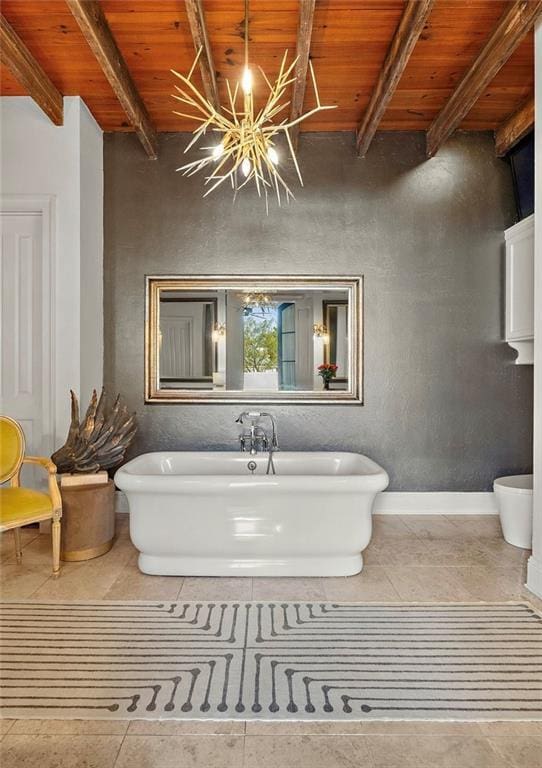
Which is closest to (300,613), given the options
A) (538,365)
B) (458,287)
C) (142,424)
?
(538,365)

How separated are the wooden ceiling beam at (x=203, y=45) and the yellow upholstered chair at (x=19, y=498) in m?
2.38

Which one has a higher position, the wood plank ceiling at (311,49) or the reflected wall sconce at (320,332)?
the wood plank ceiling at (311,49)

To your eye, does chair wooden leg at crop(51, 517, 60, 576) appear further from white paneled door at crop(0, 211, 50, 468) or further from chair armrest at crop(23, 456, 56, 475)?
white paneled door at crop(0, 211, 50, 468)

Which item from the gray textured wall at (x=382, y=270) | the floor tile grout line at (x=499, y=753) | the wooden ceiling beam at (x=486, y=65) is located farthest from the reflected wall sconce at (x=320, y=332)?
the floor tile grout line at (x=499, y=753)

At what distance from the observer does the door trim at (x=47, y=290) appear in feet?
11.4

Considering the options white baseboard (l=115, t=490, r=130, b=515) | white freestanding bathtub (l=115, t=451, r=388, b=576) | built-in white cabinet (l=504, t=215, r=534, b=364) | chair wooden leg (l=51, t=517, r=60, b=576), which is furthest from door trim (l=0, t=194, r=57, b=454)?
built-in white cabinet (l=504, t=215, r=534, b=364)

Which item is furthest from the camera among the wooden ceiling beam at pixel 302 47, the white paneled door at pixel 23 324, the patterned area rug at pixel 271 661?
the white paneled door at pixel 23 324

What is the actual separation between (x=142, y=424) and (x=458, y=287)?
9.02 ft

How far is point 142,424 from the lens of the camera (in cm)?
390

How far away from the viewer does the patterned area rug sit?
5.64 feet

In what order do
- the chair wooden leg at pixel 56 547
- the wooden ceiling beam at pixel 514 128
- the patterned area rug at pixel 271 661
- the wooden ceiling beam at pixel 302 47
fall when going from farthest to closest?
the wooden ceiling beam at pixel 514 128, the chair wooden leg at pixel 56 547, the wooden ceiling beam at pixel 302 47, the patterned area rug at pixel 271 661

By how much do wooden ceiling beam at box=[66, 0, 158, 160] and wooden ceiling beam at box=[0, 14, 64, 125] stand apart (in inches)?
18.8

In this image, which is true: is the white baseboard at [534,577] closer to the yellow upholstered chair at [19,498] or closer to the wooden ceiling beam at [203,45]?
the yellow upholstered chair at [19,498]

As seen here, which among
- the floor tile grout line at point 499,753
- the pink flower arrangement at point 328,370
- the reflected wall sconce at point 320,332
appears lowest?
the floor tile grout line at point 499,753
